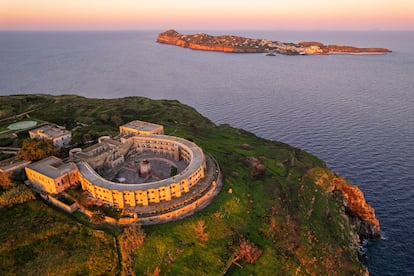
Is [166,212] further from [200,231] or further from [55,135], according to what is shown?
[55,135]

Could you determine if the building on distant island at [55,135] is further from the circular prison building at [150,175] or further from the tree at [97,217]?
the tree at [97,217]

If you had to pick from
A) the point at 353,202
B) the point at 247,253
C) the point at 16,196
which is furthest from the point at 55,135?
the point at 353,202

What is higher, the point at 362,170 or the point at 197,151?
the point at 197,151

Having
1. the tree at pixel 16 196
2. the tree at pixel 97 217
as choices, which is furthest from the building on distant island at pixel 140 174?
the tree at pixel 97 217

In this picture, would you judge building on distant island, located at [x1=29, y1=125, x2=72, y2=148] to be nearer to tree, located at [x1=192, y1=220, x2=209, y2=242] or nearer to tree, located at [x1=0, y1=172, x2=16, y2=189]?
tree, located at [x1=0, y1=172, x2=16, y2=189]

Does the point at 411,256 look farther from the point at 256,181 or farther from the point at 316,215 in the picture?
the point at 256,181

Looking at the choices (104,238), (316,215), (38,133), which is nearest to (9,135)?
(38,133)

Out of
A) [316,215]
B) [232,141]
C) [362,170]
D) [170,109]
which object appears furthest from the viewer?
[170,109]

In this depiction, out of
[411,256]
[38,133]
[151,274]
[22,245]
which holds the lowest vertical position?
[411,256]
